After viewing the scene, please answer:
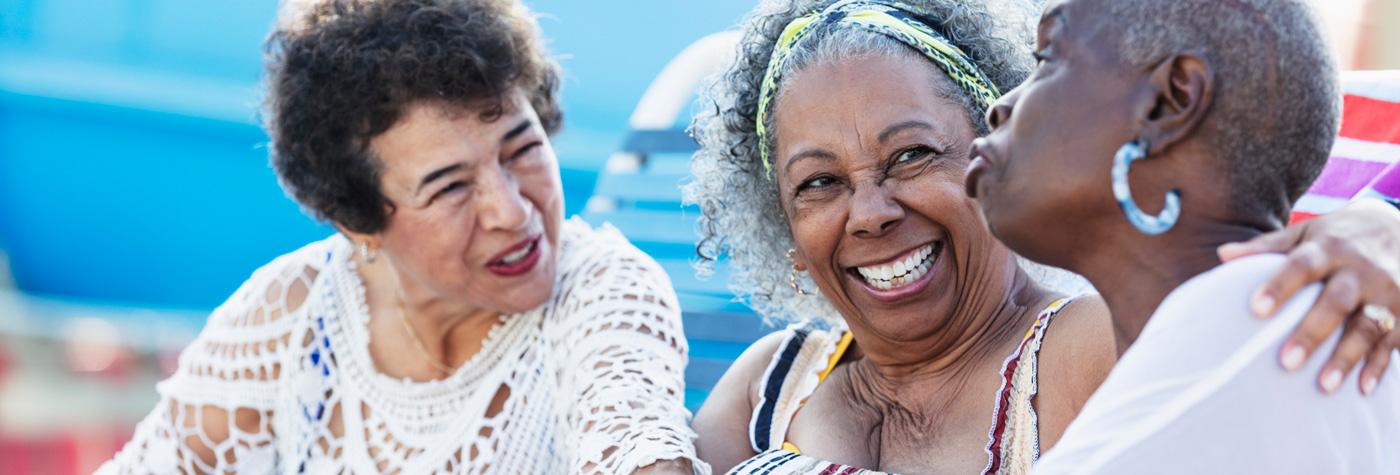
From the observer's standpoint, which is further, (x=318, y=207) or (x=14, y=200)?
(x=14, y=200)

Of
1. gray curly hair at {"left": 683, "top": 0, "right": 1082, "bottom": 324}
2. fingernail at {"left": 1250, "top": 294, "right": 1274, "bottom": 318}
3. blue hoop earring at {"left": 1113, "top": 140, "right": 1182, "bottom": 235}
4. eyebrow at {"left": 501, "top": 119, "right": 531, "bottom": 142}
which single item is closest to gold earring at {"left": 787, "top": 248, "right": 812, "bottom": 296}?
gray curly hair at {"left": 683, "top": 0, "right": 1082, "bottom": 324}

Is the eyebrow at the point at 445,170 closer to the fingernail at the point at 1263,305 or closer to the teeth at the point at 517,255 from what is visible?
the teeth at the point at 517,255

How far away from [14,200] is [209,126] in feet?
2.78

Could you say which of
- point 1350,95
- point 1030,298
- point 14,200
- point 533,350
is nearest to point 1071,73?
point 1030,298

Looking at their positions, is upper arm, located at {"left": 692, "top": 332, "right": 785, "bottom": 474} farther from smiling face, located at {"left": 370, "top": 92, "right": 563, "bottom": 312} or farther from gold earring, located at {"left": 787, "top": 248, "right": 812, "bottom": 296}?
smiling face, located at {"left": 370, "top": 92, "right": 563, "bottom": 312}

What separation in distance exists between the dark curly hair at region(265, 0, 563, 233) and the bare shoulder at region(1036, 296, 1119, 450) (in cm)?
143

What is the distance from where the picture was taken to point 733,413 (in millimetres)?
2586

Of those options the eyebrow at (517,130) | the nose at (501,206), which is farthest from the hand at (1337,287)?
the eyebrow at (517,130)

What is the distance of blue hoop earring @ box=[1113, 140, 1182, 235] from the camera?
4.75 feet

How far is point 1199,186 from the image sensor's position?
147 cm

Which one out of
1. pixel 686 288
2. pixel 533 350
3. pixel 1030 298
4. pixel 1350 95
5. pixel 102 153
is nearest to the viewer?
pixel 1030 298

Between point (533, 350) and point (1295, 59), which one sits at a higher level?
point (533, 350)

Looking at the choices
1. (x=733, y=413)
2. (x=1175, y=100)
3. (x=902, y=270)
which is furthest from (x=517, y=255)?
(x=1175, y=100)

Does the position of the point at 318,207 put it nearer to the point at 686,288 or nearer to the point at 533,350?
the point at 533,350
